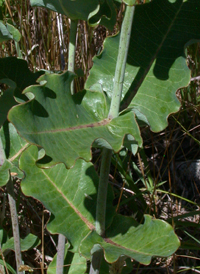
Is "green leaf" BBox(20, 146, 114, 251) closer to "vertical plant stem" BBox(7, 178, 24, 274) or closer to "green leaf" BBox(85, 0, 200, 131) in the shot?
"vertical plant stem" BBox(7, 178, 24, 274)

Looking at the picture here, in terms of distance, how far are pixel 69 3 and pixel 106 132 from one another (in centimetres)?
36

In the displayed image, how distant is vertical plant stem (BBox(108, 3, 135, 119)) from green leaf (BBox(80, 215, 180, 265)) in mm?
379

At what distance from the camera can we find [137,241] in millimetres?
953

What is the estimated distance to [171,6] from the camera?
0.90 m

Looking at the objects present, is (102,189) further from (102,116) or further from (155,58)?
(155,58)

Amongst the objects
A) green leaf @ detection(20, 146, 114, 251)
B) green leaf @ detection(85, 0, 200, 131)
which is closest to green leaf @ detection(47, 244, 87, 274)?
green leaf @ detection(20, 146, 114, 251)

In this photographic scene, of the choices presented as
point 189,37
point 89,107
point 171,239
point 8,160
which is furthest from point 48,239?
point 189,37

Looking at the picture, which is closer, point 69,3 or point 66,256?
point 69,3

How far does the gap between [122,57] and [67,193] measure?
594 mm

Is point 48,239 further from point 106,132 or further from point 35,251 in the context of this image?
point 106,132

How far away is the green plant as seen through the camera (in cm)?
66

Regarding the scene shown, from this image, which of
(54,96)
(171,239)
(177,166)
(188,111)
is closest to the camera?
(54,96)

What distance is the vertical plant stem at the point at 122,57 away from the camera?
27.1 inches

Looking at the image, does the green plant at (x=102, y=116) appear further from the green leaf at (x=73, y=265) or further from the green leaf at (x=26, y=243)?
the green leaf at (x=26, y=243)
